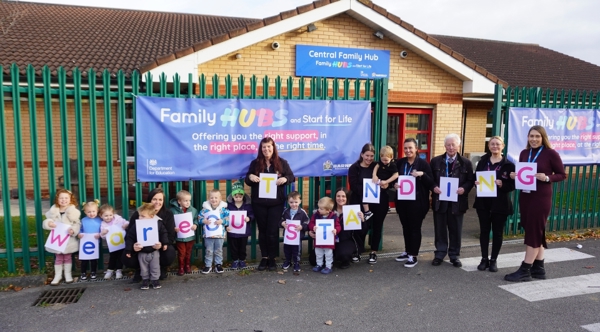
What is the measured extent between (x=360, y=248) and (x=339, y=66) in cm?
512

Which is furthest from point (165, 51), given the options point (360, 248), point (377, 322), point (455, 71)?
point (377, 322)

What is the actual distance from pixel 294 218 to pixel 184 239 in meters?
1.42

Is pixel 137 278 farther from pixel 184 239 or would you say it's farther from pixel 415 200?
pixel 415 200

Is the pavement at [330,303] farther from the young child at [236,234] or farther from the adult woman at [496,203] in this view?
the adult woman at [496,203]

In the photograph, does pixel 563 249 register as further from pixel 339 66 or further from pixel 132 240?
pixel 132 240

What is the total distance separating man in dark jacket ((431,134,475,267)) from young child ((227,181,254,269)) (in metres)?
2.52

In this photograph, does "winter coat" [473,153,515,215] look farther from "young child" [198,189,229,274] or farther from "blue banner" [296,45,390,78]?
"blue banner" [296,45,390,78]

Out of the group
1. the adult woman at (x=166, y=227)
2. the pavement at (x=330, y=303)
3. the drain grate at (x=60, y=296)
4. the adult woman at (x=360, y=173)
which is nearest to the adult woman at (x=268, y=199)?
the pavement at (x=330, y=303)

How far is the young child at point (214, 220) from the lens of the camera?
207 inches

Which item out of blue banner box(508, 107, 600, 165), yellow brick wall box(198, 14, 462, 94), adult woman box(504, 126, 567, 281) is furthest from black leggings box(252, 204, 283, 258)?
blue banner box(508, 107, 600, 165)

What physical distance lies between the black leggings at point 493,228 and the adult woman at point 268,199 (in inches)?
104

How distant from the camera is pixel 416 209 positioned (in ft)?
18.6

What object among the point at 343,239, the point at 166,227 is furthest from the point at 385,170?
the point at 166,227

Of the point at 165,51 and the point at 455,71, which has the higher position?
the point at 165,51
